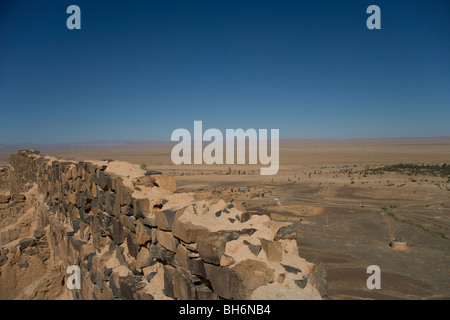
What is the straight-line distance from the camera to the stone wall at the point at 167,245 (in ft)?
10.7

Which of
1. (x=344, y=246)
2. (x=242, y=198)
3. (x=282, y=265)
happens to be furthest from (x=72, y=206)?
(x=242, y=198)

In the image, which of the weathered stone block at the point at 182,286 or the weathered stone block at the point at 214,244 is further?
the weathered stone block at the point at 182,286

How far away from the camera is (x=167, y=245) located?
14.0ft

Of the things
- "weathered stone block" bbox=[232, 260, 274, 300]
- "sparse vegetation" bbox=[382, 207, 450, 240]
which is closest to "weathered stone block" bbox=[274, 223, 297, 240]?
"weathered stone block" bbox=[232, 260, 274, 300]

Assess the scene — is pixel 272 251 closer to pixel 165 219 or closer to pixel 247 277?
pixel 247 277

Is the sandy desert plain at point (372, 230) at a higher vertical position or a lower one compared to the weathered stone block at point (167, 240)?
lower

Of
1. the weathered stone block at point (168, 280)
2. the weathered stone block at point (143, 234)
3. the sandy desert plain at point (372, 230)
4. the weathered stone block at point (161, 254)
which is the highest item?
the weathered stone block at point (143, 234)

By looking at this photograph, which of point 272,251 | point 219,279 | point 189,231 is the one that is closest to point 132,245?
point 189,231

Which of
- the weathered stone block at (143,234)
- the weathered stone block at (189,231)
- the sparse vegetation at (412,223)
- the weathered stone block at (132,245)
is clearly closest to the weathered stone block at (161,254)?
the weathered stone block at (143,234)

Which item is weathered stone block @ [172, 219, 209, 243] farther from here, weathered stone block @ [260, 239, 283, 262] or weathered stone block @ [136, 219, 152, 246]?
weathered stone block @ [136, 219, 152, 246]

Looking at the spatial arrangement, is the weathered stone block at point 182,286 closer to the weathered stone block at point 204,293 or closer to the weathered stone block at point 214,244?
the weathered stone block at point 204,293

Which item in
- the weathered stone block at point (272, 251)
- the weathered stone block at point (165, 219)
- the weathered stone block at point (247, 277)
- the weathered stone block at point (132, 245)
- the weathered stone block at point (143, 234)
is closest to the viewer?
the weathered stone block at point (247, 277)

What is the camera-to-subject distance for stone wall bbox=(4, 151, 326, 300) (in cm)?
326
